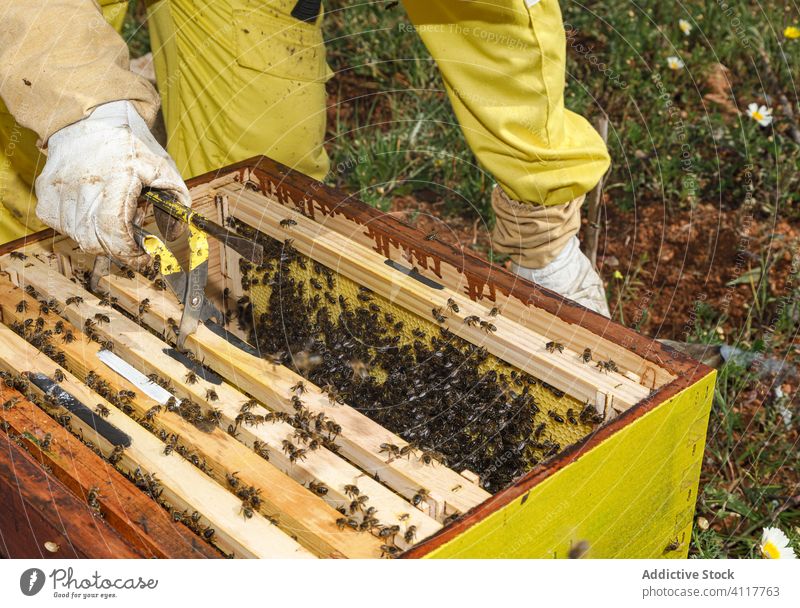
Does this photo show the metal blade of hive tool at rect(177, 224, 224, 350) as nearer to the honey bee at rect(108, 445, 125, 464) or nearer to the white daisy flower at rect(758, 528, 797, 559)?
the honey bee at rect(108, 445, 125, 464)

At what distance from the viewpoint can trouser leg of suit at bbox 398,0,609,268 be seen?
3871mm

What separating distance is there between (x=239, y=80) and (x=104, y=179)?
1976mm

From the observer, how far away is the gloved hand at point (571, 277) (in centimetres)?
434

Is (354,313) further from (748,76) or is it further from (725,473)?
(748,76)

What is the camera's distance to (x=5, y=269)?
355cm

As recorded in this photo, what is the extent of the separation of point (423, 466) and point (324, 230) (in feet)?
4.62

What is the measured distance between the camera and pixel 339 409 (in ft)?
9.62

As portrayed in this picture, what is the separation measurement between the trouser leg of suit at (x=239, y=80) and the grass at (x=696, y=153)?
0.38 meters

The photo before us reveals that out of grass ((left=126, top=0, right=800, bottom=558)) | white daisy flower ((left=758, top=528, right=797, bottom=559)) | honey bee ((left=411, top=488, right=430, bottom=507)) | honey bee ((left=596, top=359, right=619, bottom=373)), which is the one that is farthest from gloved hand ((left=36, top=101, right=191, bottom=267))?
white daisy flower ((left=758, top=528, right=797, bottom=559))

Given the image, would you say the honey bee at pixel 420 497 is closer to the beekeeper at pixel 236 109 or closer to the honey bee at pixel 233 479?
the honey bee at pixel 233 479

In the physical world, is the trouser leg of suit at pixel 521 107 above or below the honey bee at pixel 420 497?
above

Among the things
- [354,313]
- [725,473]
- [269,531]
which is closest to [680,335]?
[725,473]

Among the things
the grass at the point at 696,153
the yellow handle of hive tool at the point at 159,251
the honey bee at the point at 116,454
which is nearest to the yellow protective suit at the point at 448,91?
the grass at the point at 696,153

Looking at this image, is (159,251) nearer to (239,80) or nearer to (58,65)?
(58,65)
